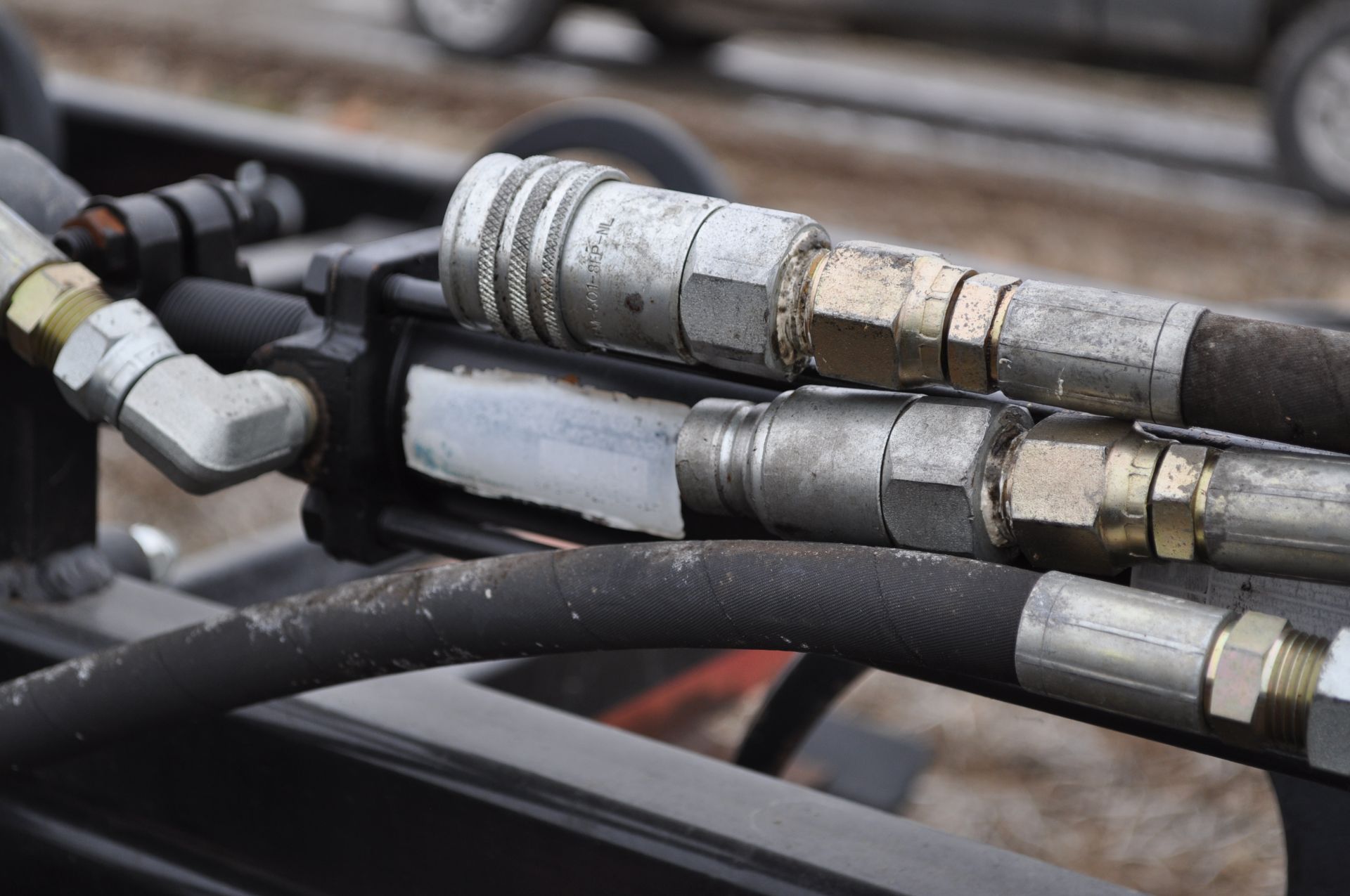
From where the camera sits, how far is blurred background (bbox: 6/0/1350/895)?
6.74ft

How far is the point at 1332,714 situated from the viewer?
54 centimetres

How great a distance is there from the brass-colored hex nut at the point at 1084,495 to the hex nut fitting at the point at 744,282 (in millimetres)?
125

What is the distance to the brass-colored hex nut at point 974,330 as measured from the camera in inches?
25.0

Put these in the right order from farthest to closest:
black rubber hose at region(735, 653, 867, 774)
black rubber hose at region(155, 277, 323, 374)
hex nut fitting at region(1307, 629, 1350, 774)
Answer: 1. black rubber hose at region(735, 653, 867, 774)
2. black rubber hose at region(155, 277, 323, 374)
3. hex nut fitting at region(1307, 629, 1350, 774)

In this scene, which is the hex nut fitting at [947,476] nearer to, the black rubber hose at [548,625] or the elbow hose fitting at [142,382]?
the black rubber hose at [548,625]

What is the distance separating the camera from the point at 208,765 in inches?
38.2

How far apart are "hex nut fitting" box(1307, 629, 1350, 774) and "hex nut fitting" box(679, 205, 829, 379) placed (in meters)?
0.27

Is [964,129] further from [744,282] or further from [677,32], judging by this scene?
[744,282]

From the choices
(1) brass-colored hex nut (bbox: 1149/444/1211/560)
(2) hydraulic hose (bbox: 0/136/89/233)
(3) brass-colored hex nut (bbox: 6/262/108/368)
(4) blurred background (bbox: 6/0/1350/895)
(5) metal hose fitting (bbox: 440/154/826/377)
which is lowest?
(4) blurred background (bbox: 6/0/1350/895)

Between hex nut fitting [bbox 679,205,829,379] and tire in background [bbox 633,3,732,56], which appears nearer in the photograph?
hex nut fitting [bbox 679,205,829,379]

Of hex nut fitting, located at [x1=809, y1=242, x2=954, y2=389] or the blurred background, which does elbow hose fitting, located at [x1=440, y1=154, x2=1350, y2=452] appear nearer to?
hex nut fitting, located at [x1=809, y1=242, x2=954, y2=389]

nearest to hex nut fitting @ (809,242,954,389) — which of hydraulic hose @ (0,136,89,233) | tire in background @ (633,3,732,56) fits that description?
hydraulic hose @ (0,136,89,233)

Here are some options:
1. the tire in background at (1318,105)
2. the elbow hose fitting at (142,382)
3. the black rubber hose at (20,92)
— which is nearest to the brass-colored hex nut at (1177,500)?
the elbow hose fitting at (142,382)

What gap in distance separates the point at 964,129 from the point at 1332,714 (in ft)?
17.1
